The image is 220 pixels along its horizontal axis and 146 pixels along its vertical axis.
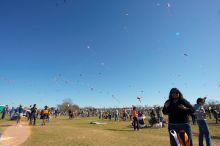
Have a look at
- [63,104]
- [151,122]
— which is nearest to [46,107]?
[151,122]

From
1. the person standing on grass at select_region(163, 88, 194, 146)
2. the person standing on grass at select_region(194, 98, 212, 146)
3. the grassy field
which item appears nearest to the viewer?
the person standing on grass at select_region(163, 88, 194, 146)

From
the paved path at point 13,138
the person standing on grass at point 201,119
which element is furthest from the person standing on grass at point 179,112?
the paved path at point 13,138

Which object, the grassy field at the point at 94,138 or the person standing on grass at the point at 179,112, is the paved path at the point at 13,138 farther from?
the person standing on grass at the point at 179,112

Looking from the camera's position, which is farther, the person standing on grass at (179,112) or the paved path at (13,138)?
the paved path at (13,138)

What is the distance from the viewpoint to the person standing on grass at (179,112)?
6.20 m

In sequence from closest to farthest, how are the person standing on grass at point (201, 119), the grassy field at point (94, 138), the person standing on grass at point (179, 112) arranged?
the person standing on grass at point (179, 112)
the person standing on grass at point (201, 119)
the grassy field at point (94, 138)

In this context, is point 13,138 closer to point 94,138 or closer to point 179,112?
point 94,138

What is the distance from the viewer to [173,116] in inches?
249

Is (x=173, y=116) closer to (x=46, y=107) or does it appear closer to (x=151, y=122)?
(x=151, y=122)

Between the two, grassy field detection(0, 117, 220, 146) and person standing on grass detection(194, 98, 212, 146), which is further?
grassy field detection(0, 117, 220, 146)

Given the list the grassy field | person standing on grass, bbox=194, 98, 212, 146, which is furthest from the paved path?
person standing on grass, bbox=194, 98, 212, 146

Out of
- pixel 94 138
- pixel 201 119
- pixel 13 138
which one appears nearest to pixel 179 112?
pixel 201 119

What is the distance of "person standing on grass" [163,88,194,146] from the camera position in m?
6.20

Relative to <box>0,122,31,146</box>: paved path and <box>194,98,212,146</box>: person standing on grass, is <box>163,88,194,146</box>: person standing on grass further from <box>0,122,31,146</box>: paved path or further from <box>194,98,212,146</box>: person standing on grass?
<box>0,122,31,146</box>: paved path
